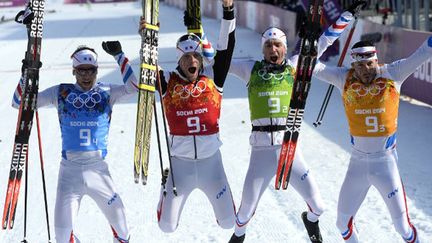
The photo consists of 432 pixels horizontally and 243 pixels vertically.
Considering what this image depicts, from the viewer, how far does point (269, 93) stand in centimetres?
656

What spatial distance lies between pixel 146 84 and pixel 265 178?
4.70 ft

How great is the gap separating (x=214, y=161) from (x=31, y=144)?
20.7 ft

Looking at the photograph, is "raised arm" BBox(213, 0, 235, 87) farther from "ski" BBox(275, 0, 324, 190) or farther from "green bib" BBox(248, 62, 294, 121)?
"ski" BBox(275, 0, 324, 190)

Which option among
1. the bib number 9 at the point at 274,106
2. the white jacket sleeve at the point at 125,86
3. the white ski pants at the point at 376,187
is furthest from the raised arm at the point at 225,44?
the white ski pants at the point at 376,187

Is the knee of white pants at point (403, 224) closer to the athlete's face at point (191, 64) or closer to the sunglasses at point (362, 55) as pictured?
the sunglasses at point (362, 55)

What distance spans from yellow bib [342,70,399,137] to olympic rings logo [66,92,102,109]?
2.28m

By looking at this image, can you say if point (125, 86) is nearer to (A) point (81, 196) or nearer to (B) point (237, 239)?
(A) point (81, 196)

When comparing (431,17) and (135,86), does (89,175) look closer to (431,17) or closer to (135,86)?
(135,86)

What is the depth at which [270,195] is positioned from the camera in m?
8.84

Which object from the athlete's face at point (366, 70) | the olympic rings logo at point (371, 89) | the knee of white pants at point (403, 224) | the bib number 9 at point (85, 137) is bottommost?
the knee of white pants at point (403, 224)

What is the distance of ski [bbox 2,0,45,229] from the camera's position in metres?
6.23

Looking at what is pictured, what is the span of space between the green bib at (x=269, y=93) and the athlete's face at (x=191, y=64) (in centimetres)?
61

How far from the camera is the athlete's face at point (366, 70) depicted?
245 inches

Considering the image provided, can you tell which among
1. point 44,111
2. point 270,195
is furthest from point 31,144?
point 270,195
